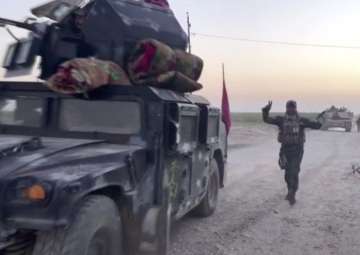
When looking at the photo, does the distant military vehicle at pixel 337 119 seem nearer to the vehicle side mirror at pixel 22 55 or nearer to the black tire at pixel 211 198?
the black tire at pixel 211 198

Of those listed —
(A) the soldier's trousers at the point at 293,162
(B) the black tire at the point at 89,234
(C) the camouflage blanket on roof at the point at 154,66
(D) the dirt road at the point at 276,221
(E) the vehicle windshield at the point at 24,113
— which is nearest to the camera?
(B) the black tire at the point at 89,234

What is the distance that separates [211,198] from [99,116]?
3.20m

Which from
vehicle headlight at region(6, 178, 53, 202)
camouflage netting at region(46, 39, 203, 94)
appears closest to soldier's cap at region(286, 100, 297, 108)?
camouflage netting at region(46, 39, 203, 94)

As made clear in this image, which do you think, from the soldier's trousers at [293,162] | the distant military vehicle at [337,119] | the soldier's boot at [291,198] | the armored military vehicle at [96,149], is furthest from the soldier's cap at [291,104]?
the distant military vehicle at [337,119]

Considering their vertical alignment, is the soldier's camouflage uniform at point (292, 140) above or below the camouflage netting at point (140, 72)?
below

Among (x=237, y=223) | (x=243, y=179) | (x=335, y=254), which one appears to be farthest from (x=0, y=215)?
(x=243, y=179)

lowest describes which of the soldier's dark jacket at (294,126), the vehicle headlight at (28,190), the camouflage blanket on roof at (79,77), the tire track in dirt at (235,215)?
the tire track in dirt at (235,215)

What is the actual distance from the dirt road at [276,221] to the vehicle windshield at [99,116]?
66.3 inches

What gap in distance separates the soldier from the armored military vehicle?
263 cm

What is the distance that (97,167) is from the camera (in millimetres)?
4047

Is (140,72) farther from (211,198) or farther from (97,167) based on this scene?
(211,198)

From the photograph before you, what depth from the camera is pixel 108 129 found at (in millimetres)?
5039

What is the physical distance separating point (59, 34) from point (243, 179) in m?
6.97

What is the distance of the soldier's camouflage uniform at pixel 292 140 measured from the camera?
9039 mm
